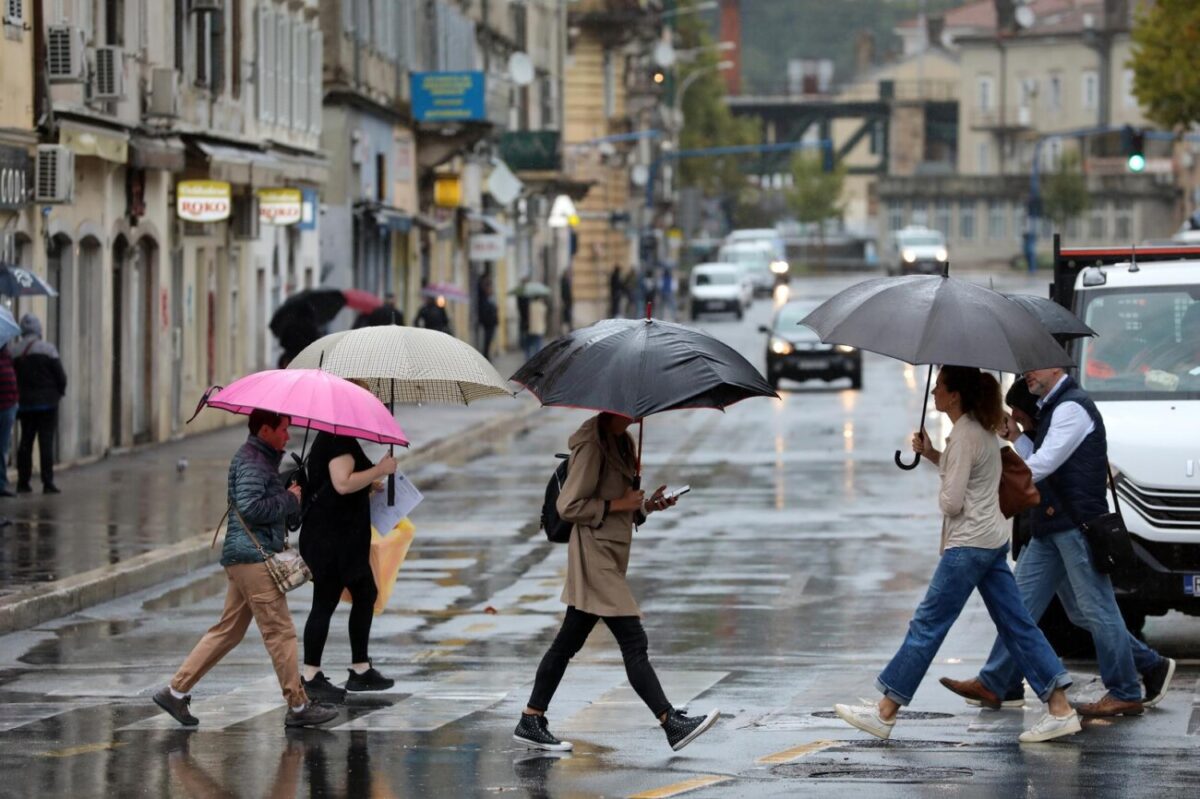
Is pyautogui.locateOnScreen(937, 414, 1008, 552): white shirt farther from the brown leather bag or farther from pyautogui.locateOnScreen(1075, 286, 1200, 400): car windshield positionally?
pyautogui.locateOnScreen(1075, 286, 1200, 400): car windshield

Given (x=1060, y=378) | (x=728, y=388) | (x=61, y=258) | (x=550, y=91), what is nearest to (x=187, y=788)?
(x=728, y=388)

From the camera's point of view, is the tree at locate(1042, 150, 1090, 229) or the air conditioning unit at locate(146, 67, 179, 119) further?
the tree at locate(1042, 150, 1090, 229)

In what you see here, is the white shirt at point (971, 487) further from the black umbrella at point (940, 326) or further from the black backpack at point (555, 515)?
the black backpack at point (555, 515)

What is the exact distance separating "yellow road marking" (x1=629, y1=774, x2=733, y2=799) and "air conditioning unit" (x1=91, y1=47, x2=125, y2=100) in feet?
67.6

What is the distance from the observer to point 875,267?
145500mm

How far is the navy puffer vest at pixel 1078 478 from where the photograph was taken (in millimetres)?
12016

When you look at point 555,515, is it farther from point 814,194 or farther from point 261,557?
point 814,194

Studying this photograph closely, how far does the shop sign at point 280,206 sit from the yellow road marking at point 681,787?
95.3ft

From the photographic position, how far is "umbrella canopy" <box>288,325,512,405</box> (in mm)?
12375

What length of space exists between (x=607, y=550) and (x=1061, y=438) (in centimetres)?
230

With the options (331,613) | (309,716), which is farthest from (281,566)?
(331,613)

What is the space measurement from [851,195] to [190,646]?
173229mm

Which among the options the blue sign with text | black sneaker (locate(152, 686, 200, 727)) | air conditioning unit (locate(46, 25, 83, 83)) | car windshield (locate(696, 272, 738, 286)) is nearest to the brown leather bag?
black sneaker (locate(152, 686, 200, 727))

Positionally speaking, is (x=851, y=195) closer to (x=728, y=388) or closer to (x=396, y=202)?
(x=396, y=202)
